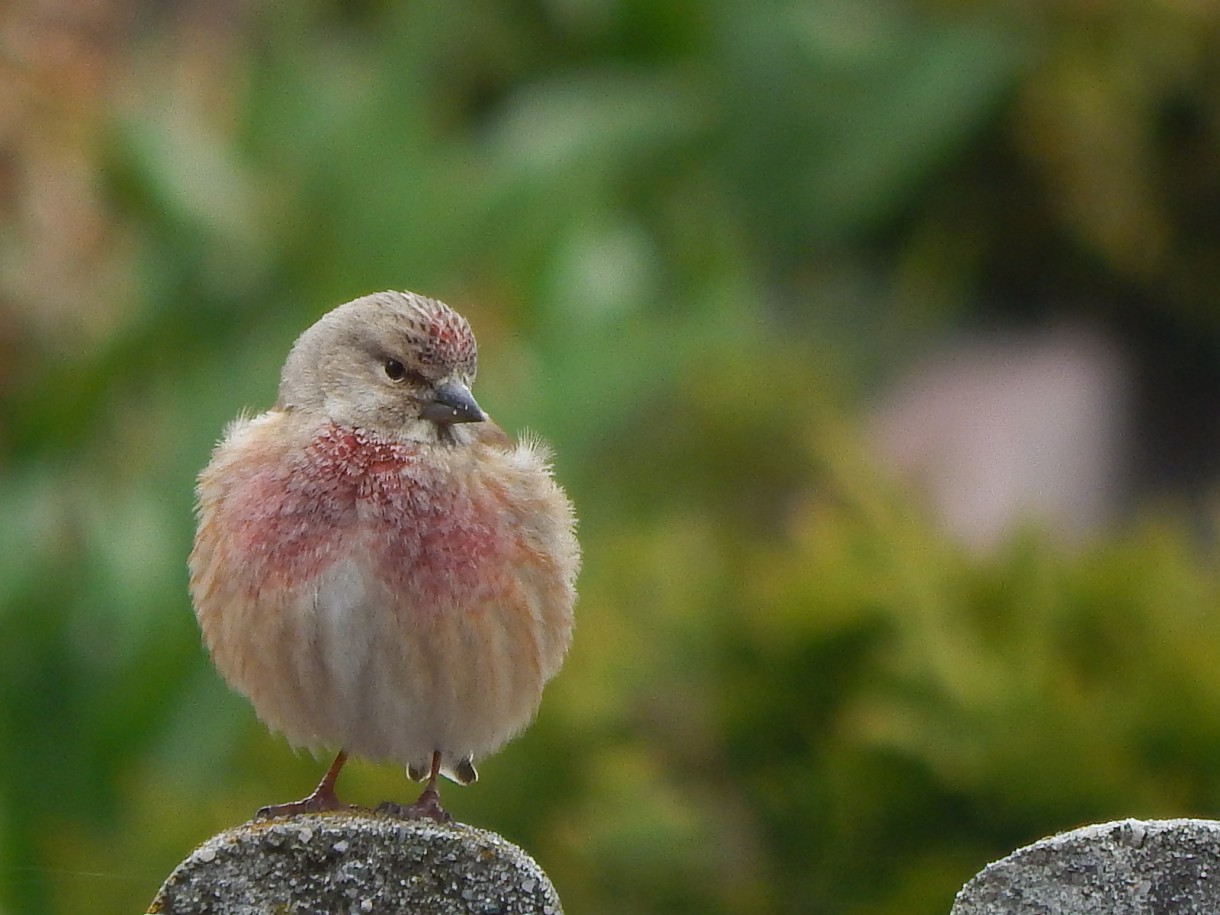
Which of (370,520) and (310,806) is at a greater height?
(370,520)

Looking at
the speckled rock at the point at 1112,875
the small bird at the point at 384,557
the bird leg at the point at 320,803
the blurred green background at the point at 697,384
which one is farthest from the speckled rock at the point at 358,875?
the blurred green background at the point at 697,384

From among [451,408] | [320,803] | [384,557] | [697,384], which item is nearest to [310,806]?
[320,803]

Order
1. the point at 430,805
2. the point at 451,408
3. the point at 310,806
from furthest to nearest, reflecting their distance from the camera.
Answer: the point at 451,408 → the point at 430,805 → the point at 310,806

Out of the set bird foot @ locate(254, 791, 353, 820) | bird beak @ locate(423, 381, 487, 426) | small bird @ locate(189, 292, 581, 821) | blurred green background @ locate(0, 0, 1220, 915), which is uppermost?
blurred green background @ locate(0, 0, 1220, 915)

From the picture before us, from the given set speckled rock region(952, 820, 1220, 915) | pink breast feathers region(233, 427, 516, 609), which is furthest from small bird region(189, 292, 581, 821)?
speckled rock region(952, 820, 1220, 915)

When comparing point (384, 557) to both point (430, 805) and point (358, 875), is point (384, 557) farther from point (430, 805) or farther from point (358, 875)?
point (358, 875)

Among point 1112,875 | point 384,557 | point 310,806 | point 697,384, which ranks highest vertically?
point 697,384

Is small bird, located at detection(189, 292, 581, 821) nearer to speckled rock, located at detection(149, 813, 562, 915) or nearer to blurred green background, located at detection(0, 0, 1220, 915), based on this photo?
speckled rock, located at detection(149, 813, 562, 915)
